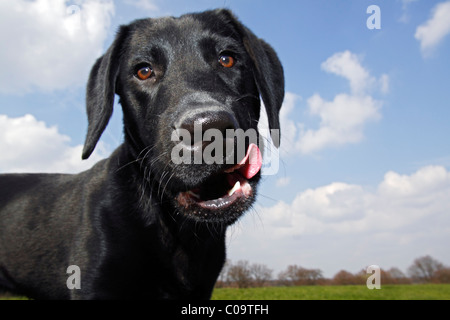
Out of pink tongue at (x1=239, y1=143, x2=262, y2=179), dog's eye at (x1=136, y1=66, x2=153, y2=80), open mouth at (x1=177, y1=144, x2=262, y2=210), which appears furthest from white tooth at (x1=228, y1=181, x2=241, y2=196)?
dog's eye at (x1=136, y1=66, x2=153, y2=80)

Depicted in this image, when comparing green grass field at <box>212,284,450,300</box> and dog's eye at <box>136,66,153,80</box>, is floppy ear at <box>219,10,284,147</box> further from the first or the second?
green grass field at <box>212,284,450,300</box>

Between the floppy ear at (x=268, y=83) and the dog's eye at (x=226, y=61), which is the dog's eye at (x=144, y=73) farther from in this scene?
the floppy ear at (x=268, y=83)

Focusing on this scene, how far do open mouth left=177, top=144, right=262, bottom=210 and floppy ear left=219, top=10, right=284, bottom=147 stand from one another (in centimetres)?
111

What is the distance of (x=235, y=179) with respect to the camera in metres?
3.80

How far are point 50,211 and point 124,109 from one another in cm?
192

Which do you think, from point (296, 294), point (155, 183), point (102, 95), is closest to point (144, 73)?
point (102, 95)

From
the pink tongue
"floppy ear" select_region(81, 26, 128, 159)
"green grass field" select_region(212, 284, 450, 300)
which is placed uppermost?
"floppy ear" select_region(81, 26, 128, 159)

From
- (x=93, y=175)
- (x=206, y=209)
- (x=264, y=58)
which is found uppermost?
(x=264, y=58)

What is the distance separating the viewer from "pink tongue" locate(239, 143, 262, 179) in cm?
367

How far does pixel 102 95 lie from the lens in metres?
4.68

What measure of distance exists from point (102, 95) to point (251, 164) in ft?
6.91
